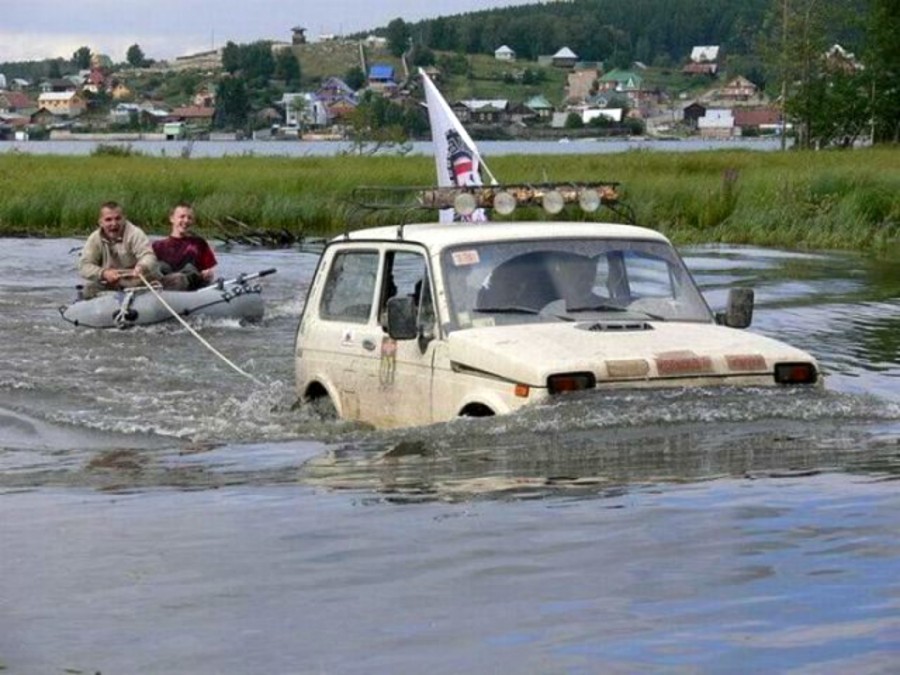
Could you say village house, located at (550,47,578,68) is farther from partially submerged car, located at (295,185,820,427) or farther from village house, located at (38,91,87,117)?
partially submerged car, located at (295,185,820,427)

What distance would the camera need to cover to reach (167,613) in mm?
6875

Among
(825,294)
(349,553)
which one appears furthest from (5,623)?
(825,294)

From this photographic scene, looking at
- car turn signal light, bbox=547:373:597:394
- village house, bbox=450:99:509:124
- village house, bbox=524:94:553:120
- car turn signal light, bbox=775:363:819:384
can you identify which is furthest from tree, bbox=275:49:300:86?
car turn signal light, bbox=547:373:597:394

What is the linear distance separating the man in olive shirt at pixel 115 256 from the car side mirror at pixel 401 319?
389 inches

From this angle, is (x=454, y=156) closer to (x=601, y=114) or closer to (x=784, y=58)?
(x=784, y=58)

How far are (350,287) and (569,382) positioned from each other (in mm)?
2722

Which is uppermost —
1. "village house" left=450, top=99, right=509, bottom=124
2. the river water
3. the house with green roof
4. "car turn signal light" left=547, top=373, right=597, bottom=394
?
"car turn signal light" left=547, top=373, right=597, bottom=394

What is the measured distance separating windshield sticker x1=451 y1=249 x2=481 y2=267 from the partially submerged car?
1 centimetres

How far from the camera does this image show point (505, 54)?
13662 cm

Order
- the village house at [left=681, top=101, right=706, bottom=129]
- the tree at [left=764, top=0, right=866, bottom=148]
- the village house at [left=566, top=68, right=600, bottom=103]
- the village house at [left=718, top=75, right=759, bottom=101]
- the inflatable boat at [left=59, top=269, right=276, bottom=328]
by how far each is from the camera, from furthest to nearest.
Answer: the village house at [left=566, top=68, right=600, bottom=103], the village house at [left=718, top=75, right=759, bottom=101], the village house at [left=681, top=101, right=706, bottom=129], the tree at [left=764, top=0, right=866, bottom=148], the inflatable boat at [left=59, top=269, right=276, bottom=328]

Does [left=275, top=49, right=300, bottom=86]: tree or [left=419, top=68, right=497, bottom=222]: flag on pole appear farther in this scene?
[left=275, top=49, right=300, bottom=86]: tree

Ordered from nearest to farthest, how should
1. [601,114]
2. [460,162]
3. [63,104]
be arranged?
[460,162], [601,114], [63,104]

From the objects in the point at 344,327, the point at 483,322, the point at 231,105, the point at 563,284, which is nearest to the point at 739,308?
the point at 563,284

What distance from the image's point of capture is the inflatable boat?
20.5 m
